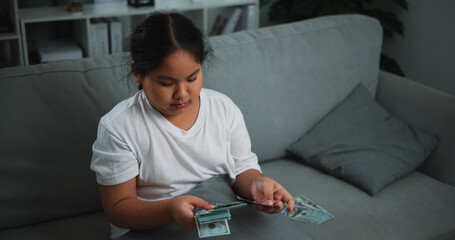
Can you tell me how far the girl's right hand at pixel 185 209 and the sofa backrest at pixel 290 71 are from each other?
0.67 metres

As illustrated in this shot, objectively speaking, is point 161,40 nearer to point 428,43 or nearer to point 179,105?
point 179,105

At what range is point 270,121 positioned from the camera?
73.1 inches

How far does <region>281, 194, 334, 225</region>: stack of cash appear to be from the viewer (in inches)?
61.9

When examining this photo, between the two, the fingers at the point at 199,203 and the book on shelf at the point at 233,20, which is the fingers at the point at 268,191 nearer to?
the fingers at the point at 199,203

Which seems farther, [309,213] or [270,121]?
[270,121]

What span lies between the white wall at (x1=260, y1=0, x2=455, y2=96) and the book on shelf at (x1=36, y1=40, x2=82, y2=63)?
200 centimetres

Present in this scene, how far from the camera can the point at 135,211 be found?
3.88ft

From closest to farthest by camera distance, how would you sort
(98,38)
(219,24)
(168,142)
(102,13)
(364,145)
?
(168,142)
(364,145)
(102,13)
(98,38)
(219,24)

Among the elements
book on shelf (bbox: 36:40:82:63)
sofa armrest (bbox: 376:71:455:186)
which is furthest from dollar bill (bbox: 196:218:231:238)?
book on shelf (bbox: 36:40:82:63)

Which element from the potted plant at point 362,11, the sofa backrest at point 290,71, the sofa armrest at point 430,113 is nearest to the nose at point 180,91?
the sofa backrest at point 290,71

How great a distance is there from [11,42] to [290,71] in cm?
164

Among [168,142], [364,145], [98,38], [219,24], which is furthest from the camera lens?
[219,24]

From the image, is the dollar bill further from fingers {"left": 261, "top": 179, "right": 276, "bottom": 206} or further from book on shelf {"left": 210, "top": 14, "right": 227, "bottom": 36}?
book on shelf {"left": 210, "top": 14, "right": 227, "bottom": 36}

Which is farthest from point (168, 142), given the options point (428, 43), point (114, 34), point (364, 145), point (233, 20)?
point (428, 43)
